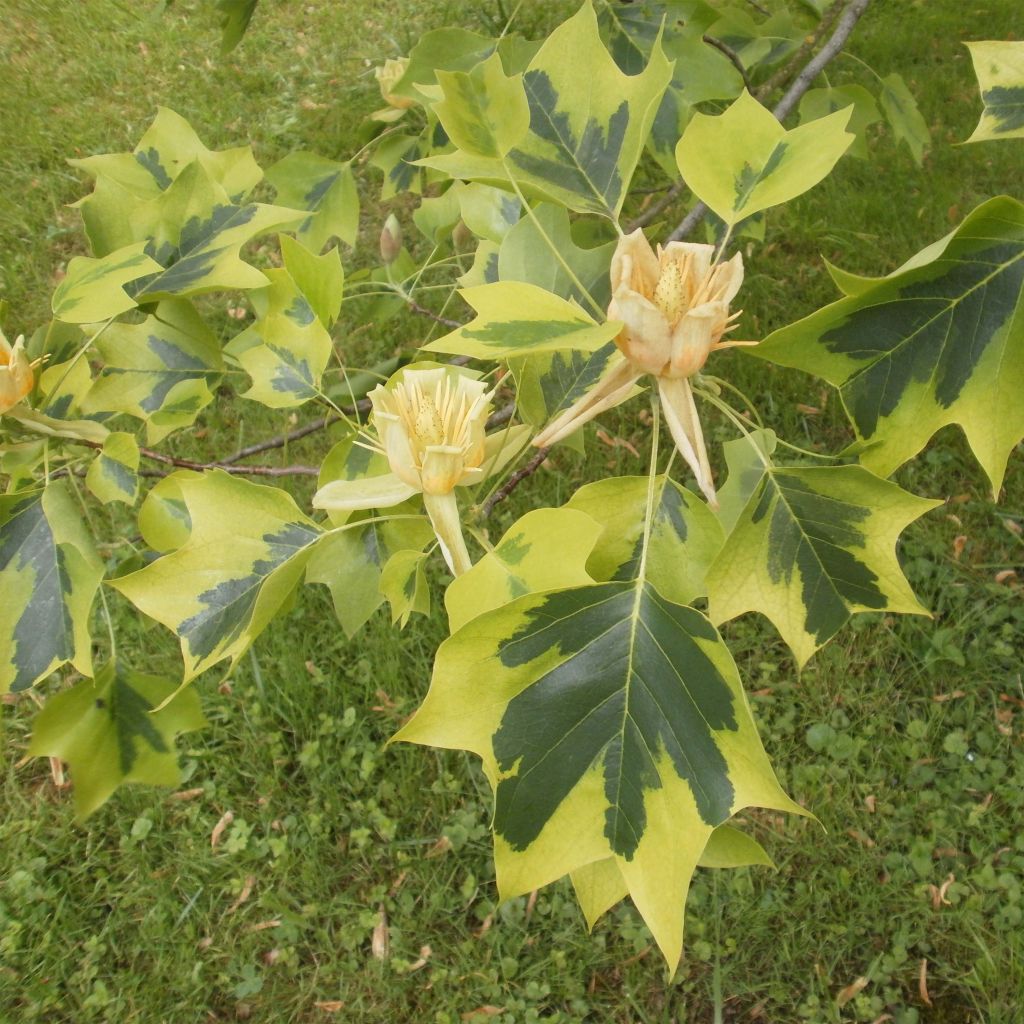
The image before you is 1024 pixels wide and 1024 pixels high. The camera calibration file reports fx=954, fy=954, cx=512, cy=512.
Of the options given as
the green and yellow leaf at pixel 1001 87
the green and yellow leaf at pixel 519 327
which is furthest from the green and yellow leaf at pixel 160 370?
the green and yellow leaf at pixel 1001 87

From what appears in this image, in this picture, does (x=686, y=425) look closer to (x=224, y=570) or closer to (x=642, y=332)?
(x=642, y=332)

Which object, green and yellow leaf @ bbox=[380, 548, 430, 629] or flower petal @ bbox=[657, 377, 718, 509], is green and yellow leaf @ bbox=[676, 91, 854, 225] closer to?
flower petal @ bbox=[657, 377, 718, 509]

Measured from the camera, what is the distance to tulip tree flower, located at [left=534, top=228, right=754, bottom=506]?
0.73 metres

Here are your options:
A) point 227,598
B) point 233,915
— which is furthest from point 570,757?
point 233,915

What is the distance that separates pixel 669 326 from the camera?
0.74m

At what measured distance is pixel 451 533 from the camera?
84 cm

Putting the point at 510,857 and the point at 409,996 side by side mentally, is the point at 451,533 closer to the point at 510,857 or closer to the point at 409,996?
the point at 510,857

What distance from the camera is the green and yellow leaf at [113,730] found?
1.33 m

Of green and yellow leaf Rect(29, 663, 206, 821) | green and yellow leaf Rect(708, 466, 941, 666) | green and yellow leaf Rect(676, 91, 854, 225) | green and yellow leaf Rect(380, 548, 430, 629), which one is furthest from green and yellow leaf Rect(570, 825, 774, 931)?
green and yellow leaf Rect(29, 663, 206, 821)

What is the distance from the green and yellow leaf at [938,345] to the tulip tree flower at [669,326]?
0.06 metres

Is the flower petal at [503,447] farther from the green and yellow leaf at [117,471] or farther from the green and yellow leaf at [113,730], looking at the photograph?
the green and yellow leaf at [113,730]

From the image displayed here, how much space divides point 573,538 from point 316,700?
5.79ft

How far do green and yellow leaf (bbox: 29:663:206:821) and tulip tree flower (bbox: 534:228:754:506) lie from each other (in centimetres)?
87

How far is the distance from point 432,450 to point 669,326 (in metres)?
0.22
